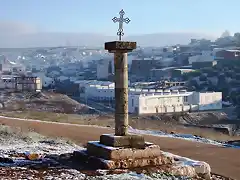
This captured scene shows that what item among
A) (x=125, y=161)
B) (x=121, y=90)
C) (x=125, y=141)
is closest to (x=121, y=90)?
(x=121, y=90)

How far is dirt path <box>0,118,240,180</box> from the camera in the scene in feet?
37.8

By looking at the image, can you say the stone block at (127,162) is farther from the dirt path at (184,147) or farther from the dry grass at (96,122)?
the dry grass at (96,122)

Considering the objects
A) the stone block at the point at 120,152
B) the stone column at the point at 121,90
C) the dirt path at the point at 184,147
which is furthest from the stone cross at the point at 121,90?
the dirt path at the point at 184,147

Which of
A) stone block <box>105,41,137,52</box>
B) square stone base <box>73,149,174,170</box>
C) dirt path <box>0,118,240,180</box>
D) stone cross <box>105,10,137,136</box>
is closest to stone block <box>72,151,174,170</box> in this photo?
square stone base <box>73,149,174,170</box>

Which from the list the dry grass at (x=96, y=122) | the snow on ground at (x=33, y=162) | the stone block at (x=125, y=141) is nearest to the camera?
the snow on ground at (x=33, y=162)

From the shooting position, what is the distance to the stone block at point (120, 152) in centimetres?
891

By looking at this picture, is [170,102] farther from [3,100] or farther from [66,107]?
[3,100]

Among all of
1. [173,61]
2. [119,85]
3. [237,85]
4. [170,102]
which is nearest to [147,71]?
[173,61]

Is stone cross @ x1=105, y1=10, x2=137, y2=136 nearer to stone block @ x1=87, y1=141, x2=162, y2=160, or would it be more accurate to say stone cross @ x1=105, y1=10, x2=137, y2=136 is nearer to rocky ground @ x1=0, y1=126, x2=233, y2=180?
stone block @ x1=87, y1=141, x2=162, y2=160

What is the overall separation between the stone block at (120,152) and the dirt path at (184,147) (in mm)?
2201

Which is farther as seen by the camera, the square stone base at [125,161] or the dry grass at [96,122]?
the dry grass at [96,122]

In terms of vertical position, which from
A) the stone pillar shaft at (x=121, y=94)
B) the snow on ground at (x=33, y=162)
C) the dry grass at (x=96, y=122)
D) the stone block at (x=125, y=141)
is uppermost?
the stone pillar shaft at (x=121, y=94)

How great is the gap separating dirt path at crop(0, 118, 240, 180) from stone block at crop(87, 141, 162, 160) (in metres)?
2.20

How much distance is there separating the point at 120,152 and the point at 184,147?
19.6ft
